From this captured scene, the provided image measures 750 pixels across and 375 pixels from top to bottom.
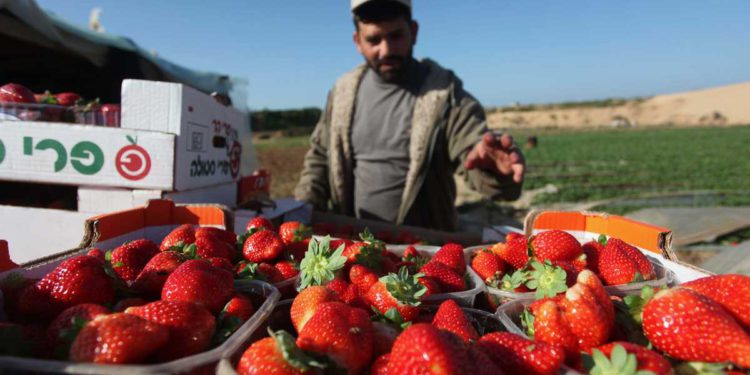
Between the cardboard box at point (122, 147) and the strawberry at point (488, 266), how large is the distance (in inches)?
60.5

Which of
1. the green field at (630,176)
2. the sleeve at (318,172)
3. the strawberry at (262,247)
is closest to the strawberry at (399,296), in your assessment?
the strawberry at (262,247)

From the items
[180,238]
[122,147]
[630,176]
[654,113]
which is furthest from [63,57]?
[654,113]

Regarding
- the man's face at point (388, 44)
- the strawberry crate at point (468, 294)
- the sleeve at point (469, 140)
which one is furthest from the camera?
the man's face at point (388, 44)

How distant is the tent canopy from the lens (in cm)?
389

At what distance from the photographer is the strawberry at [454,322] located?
1.09 metres

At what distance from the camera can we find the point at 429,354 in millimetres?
841

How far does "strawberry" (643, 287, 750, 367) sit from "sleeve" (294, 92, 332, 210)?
324cm

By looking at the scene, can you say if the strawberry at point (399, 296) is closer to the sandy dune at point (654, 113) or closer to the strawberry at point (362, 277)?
the strawberry at point (362, 277)

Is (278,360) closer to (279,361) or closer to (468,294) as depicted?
(279,361)

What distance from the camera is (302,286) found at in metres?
1.37

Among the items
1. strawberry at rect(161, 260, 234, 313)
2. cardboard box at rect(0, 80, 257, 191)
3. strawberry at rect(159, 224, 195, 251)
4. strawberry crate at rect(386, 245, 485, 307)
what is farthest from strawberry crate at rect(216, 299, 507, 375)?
cardboard box at rect(0, 80, 257, 191)

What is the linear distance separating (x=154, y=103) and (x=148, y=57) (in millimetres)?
4381

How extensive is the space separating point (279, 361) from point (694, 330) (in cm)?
92

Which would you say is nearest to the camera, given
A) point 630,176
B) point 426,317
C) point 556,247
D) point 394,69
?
point 426,317
